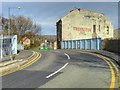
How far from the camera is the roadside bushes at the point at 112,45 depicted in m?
32.5

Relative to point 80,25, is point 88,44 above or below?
below

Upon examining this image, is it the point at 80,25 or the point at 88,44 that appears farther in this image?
the point at 80,25

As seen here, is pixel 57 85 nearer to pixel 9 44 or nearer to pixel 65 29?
pixel 9 44

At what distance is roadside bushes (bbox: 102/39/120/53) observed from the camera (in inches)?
1281

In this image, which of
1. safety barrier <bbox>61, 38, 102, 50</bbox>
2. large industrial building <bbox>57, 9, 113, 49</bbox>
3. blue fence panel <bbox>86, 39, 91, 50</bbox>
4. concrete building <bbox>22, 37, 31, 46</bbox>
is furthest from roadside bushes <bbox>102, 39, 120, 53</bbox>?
concrete building <bbox>22, 37, 31, 46</bbox>

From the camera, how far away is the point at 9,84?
11.9 m

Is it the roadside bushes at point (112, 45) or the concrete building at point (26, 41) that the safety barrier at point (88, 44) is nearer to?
the roadside bushes at point (112, 45)

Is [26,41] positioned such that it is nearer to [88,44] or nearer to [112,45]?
[88,44]

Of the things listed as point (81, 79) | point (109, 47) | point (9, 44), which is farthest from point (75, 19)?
point (81, 79)

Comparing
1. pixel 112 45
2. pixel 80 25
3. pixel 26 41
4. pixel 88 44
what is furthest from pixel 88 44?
pixel 26 41

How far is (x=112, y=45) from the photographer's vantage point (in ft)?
114

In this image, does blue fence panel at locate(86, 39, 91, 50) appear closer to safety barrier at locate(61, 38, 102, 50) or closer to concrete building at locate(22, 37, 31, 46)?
safety barrier at locate(61, 38, 102, 50)

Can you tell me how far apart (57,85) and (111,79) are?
2.88m

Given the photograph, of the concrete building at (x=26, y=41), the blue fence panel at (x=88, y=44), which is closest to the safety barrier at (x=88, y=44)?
the blue fence panel at (x=88, y=44)
